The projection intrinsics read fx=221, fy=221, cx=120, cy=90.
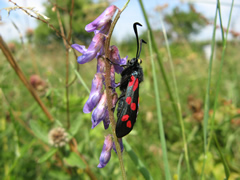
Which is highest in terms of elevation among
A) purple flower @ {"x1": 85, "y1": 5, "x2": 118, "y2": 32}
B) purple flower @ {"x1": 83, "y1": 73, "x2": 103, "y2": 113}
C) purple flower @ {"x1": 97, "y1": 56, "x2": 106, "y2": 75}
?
purple flower @ {"x1": 85, "y1": 5, "x2": 118, "y2": 32}

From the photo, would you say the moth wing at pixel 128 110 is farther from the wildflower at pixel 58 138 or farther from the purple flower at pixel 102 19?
the wildflower at pixel 58 138

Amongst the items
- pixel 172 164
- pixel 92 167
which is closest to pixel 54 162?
pixel 92 167

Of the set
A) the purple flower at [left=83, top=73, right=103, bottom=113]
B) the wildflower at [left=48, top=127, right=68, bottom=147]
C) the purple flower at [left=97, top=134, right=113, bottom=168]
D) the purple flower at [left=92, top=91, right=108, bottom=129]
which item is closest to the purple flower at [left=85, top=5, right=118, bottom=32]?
the purple flower at [left=83, top=73, right=103, bottom=113]

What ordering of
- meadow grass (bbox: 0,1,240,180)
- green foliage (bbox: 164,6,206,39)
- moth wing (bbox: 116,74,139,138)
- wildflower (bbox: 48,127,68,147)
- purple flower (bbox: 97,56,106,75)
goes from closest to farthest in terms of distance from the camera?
1. moth wing (bbox: 116,74,139,138)
2. purple flower (bbox: 97,56,106,75)
3. meadow grass (bbox: 0,1,240,180)
4. wildflower (bbox: 48,127,68,147)
5. green foliage (bbox: 164,6,206,39)

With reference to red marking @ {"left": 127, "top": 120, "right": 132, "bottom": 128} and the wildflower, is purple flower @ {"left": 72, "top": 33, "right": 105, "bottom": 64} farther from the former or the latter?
the wildflower

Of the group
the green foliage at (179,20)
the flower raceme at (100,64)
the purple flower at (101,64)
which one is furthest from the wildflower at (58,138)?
the green foliage at (179,20)

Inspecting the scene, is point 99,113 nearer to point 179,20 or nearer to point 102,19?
point 102,19

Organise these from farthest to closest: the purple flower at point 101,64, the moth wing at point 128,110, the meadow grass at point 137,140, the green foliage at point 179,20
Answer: the green foliage at point 179,20
the meadow grass at point 137,140
the purple flower at point 101,64
the moth wing at point 128,110

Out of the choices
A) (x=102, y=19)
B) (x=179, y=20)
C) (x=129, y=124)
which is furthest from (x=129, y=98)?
(x=179, y=20)
